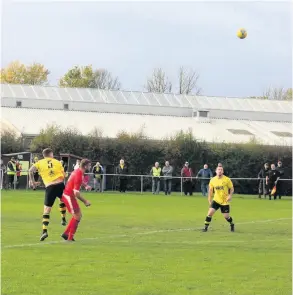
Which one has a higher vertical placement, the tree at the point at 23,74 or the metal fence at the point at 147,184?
the tree at the point at 23,74

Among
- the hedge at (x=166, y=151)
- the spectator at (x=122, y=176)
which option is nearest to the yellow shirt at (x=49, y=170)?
the spectator at (x=122, y=176)

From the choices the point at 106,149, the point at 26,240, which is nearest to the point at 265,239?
the point at 26,240

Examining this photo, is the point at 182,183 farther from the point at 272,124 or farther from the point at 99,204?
the point at 272,124

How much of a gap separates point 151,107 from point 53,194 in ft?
158

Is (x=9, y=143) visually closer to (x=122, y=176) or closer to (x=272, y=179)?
(x=122, y=176)

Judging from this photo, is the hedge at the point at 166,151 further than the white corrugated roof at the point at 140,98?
No

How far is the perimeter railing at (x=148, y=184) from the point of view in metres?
42.8

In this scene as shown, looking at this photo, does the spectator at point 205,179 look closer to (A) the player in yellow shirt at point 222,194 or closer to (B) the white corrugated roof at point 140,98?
(A) the player in yellow shirt at point 222,194

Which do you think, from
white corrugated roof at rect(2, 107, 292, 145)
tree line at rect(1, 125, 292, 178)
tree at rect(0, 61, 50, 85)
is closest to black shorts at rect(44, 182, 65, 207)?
tree line at rect(1, 125, 292, 178)

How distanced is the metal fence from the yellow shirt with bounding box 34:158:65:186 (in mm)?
24847

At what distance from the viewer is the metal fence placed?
142 ft

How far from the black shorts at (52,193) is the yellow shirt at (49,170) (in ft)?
0.43

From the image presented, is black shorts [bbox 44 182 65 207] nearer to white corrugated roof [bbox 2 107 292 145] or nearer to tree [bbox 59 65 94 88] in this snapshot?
white corrugated roof [bbox 2 107 292 145]

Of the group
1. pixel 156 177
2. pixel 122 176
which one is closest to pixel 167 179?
pixel 156 177
